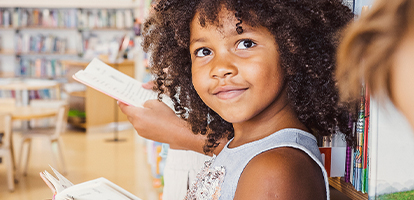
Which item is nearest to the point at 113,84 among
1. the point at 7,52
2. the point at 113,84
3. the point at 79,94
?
the point at 113,84

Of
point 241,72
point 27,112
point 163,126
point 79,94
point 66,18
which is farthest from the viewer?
point 66,18

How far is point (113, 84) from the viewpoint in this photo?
4.23 feet

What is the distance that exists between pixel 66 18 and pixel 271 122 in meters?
6.13

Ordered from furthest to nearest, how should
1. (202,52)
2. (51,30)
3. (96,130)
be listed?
1. (51,30)
2. (96,130)
3. (202,52)

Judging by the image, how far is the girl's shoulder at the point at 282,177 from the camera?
58 cm

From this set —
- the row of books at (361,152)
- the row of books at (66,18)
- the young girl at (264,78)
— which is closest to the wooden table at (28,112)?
the row of books at (66,18)

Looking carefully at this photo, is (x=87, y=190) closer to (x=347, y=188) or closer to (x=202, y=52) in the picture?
(x=202, y=52)

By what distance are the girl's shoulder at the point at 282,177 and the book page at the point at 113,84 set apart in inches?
26.7

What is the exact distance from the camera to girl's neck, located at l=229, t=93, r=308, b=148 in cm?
77

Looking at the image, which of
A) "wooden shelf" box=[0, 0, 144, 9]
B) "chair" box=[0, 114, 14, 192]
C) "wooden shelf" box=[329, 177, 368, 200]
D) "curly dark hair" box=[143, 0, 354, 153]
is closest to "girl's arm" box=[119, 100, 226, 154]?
"curly dark hair" box=[143, 0, 354, 153]

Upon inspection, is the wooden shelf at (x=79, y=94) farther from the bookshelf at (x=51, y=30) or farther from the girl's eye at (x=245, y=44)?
the girl's eye at (x=245, y=44)

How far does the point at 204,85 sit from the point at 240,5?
0.56 feet

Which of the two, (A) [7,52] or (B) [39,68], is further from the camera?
(B) [39,68]

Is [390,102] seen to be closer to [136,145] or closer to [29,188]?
[29,188]
